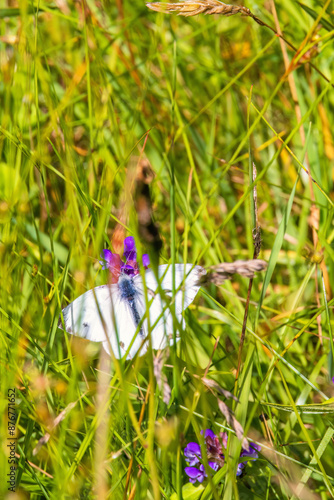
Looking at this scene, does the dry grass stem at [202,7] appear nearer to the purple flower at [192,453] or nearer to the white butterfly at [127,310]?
the white butterfly at [127,310]

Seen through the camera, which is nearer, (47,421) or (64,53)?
(47,421)

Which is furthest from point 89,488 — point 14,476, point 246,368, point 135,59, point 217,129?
point 135,59

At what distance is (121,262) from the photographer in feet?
3.96

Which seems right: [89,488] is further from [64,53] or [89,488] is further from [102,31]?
[64,53]

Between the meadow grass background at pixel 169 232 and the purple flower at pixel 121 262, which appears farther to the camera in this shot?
the purple flower at pixel 121 262

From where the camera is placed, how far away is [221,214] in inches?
76.5

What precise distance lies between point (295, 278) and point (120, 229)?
681 mm

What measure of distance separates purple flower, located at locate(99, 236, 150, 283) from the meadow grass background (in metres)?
0.05

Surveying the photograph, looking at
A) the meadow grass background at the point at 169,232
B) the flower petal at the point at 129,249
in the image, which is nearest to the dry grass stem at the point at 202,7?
the meadow grass background at the point at 169,232

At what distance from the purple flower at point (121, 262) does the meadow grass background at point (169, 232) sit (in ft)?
0.16

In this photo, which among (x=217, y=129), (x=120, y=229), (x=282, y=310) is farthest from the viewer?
(x=217, y=129)

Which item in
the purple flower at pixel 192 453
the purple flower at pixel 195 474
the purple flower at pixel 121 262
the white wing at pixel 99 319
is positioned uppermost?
the purple flower at pixel 121 262

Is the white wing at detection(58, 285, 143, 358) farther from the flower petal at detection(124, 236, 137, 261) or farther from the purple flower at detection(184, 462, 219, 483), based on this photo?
the purple flower at detection(184, 462, 219, 483)

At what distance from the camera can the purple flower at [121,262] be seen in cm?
115
